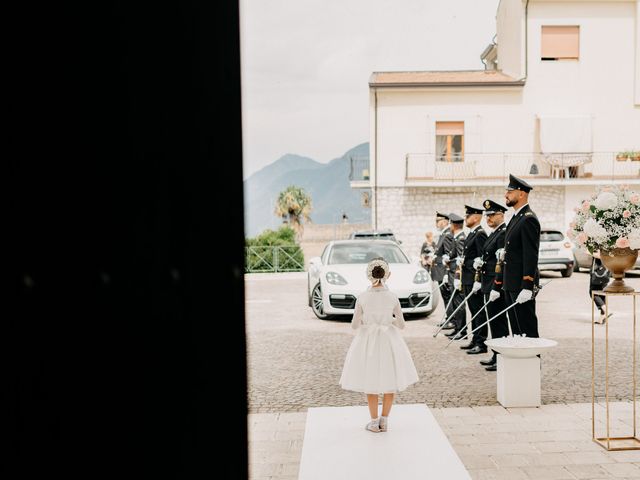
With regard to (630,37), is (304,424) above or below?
below

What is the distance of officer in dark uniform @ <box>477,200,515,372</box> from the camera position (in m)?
7.86

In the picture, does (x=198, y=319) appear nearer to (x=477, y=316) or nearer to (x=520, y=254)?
(x=520, y=254)

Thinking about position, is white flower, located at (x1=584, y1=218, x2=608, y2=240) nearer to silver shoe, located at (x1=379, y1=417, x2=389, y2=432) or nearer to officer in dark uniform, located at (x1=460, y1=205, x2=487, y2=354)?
silver shoe, located at (x1=379, y1=417, x2=389, y2=432)

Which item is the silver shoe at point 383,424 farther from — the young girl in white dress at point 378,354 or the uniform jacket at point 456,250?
the uniform jacket at point 456,250

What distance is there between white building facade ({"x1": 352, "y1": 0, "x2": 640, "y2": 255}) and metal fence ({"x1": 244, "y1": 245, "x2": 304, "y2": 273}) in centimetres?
467

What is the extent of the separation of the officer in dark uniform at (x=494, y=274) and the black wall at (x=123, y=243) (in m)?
6.81

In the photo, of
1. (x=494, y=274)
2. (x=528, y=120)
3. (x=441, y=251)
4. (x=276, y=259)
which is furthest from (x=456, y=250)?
(x=528, y=120)

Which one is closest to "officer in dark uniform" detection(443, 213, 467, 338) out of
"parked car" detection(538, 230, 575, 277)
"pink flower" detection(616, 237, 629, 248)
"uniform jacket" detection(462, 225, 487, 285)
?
"uniform jacket" detection(462, 225, 487, 285)

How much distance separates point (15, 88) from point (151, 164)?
0.87 feet

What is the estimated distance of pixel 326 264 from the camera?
41.9ft

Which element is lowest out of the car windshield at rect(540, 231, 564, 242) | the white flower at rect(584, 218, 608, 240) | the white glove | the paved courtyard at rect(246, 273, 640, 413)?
the paved courtyard at rect(246, 273, 640, 413)

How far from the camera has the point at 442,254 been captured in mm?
11797

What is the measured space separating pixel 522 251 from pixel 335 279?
16.7 feet

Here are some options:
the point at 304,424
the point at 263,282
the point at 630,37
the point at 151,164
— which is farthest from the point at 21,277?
the point at 630,37
